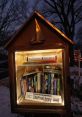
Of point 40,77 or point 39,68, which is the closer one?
point 40,77

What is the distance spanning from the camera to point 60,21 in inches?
1097

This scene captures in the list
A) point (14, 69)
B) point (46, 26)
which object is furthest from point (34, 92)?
point (46, 26)

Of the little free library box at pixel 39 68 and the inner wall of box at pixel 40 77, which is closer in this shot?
the little free library box at pixel 39 68

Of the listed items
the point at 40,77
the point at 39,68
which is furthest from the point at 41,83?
the point at 39,68

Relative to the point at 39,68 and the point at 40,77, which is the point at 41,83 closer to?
the point at 40,77

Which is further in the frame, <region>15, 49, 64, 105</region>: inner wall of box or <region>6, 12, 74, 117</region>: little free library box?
<region>15, 49, 64, 105</region>: inner wall of box

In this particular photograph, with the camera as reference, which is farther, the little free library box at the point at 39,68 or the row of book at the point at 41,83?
the row of book at the point at 41,83

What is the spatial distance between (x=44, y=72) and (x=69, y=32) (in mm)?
23538

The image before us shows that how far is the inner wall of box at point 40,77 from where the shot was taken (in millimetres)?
3525

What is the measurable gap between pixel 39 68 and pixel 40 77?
0.19 metres

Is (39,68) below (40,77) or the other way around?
the other way around

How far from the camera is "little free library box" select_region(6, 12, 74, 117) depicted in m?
3.27

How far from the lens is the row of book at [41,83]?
356cm

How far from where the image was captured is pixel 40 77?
3.68m
